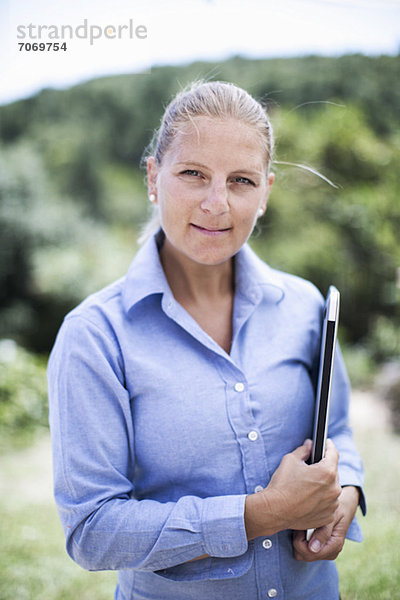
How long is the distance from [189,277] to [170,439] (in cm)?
47

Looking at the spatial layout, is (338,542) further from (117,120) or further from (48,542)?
(117,120)

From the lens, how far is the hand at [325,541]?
1.28m

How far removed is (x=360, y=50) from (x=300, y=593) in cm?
557

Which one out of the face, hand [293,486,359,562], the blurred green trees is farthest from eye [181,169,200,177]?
the blurred green trees

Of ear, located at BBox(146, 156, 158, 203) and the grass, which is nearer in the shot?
ear, located at BBox(146, 156, 158, 203)

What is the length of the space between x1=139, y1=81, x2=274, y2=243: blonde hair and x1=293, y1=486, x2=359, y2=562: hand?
95 centimetres

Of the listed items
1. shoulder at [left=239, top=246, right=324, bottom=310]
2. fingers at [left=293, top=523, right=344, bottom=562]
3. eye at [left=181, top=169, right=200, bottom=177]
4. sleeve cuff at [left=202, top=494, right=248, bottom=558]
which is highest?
eye at [left=181, top=169, right=200, bottom=177]

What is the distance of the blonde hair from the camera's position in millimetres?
1277

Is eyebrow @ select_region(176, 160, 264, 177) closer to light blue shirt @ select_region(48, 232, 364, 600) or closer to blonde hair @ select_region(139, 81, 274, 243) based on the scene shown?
blonde hair @ select_region(139, 81, 274, 243)

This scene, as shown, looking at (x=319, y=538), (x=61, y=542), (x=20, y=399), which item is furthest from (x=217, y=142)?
(x=20, y=399)

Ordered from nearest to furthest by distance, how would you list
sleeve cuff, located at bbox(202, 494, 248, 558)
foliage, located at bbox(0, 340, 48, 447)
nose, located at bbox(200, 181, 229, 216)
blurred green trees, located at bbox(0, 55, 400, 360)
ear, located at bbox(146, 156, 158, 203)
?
sleeve cuff, located at bbox(202, 494, 248, 558)
nose, located at bbox(200, 181, 229, 216)
ear, located at bbox(146, 156, 158, 203)
foliage, located at bbox(0, 340, 48, 447)
blurred green trees, located at bbox(0, 55, 400, 360)

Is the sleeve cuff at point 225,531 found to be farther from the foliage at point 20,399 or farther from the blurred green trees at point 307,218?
the blurred green trees at point 307,218

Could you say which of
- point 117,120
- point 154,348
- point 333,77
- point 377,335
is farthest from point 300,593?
point 117,120

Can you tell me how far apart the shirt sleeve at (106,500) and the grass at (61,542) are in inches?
67.4
